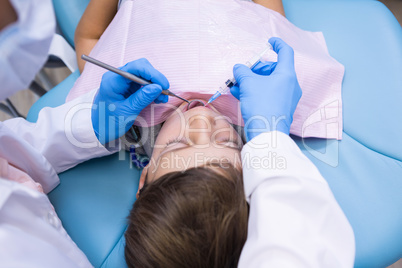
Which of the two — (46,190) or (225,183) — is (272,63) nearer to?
(225,183)

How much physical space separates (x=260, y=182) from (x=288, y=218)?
0.27 feet

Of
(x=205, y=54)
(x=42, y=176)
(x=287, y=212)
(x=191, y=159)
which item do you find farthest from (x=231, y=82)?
(x=42, y=176)

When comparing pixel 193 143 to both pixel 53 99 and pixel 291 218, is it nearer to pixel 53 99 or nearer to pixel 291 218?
pixel 291 218

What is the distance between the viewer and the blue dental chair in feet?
2.39

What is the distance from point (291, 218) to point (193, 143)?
0.28 meters

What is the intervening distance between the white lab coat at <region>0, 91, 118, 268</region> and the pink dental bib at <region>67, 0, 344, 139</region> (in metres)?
0.14

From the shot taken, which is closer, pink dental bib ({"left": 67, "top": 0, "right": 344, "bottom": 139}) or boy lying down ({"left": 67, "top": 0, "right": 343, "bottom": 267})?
boy lying down ({"left": 67, "top": 0, "right": 343, "bottom": 267})

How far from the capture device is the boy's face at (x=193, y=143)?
2.01ft

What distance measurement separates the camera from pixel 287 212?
476 mm

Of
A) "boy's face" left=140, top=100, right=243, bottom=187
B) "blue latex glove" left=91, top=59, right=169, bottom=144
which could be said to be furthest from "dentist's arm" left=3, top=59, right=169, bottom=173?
"boy's face" left=140, top=100, right=243, bottom=187

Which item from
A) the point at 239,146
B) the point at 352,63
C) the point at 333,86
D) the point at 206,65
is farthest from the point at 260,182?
the point at 352,63

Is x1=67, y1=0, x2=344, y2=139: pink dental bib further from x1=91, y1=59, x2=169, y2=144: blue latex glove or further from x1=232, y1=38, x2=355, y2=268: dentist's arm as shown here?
x1=232, y1=38, x2=355, y2=268: dentist's arm

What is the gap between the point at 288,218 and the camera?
1.53 feet

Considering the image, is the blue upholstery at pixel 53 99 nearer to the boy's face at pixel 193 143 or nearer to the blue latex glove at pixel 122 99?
the blue latex glove at pixel 122 99
